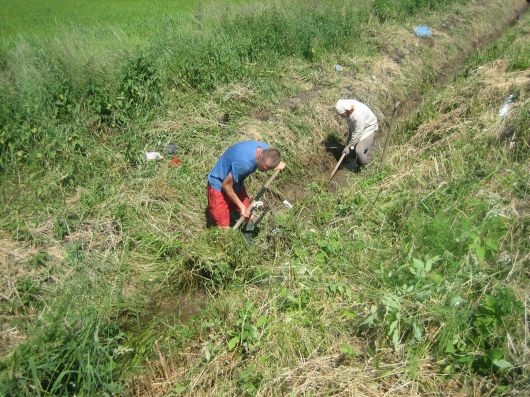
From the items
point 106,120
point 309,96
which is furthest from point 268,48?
point 106,120

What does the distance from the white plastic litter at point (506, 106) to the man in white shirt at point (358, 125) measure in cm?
184

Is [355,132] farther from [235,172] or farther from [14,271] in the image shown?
[14,271]

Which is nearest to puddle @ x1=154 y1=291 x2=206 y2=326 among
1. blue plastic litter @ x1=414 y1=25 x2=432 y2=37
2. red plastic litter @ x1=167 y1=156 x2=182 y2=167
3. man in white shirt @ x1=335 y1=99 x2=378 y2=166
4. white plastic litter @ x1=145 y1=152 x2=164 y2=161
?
red plastic litter @ x1=167 y1=156 x2=182 y2=167

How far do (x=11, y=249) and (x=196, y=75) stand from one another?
13.7 feet

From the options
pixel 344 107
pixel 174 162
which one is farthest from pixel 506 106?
pixel 174 162

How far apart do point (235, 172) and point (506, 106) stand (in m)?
4.63

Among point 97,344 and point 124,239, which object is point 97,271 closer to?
point 124,239

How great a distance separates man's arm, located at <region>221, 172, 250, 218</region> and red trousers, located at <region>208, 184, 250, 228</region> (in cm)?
19

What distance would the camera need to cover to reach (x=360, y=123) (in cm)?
679

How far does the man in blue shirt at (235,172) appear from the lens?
4598 millimetres

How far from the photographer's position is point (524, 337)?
3.03m

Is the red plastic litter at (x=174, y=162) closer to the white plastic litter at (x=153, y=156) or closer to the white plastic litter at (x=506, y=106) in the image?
the white plastic litter at (x=153, y=156)

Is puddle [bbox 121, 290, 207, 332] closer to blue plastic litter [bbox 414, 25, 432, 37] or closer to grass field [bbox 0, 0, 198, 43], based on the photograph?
grass field [bbox 0, 0, 198, 43]

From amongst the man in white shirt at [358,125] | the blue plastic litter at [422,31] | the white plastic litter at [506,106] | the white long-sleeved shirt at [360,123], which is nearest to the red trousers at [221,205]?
the man in white shirt at [358,125]
